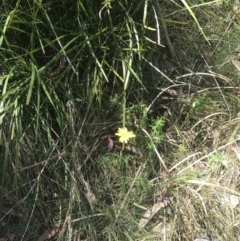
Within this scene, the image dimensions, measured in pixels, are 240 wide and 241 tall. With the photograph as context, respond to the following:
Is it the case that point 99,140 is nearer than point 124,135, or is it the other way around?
point 124,135

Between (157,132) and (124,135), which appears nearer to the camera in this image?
(124,135)

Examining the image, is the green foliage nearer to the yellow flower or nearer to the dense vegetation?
the dense vegetation

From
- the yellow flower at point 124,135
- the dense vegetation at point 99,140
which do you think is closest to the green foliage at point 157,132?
the dense vegetation at point 99,140

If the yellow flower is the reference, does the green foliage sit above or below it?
below

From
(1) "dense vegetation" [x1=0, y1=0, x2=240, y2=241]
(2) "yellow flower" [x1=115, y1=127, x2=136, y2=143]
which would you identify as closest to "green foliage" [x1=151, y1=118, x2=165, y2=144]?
(1) "dense vegetation" [x1=0, y1=0, x2=240, y2=241]

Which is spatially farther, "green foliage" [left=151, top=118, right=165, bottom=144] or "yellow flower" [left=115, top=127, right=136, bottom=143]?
"green foliage" [left=151, top=118, right=165, bottom=144]

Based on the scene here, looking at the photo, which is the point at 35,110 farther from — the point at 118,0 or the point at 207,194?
the point at 207,194

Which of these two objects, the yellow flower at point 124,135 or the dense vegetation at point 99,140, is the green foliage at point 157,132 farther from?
the yellow flower at point 124,135

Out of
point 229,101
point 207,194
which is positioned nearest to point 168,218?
point 207,194
